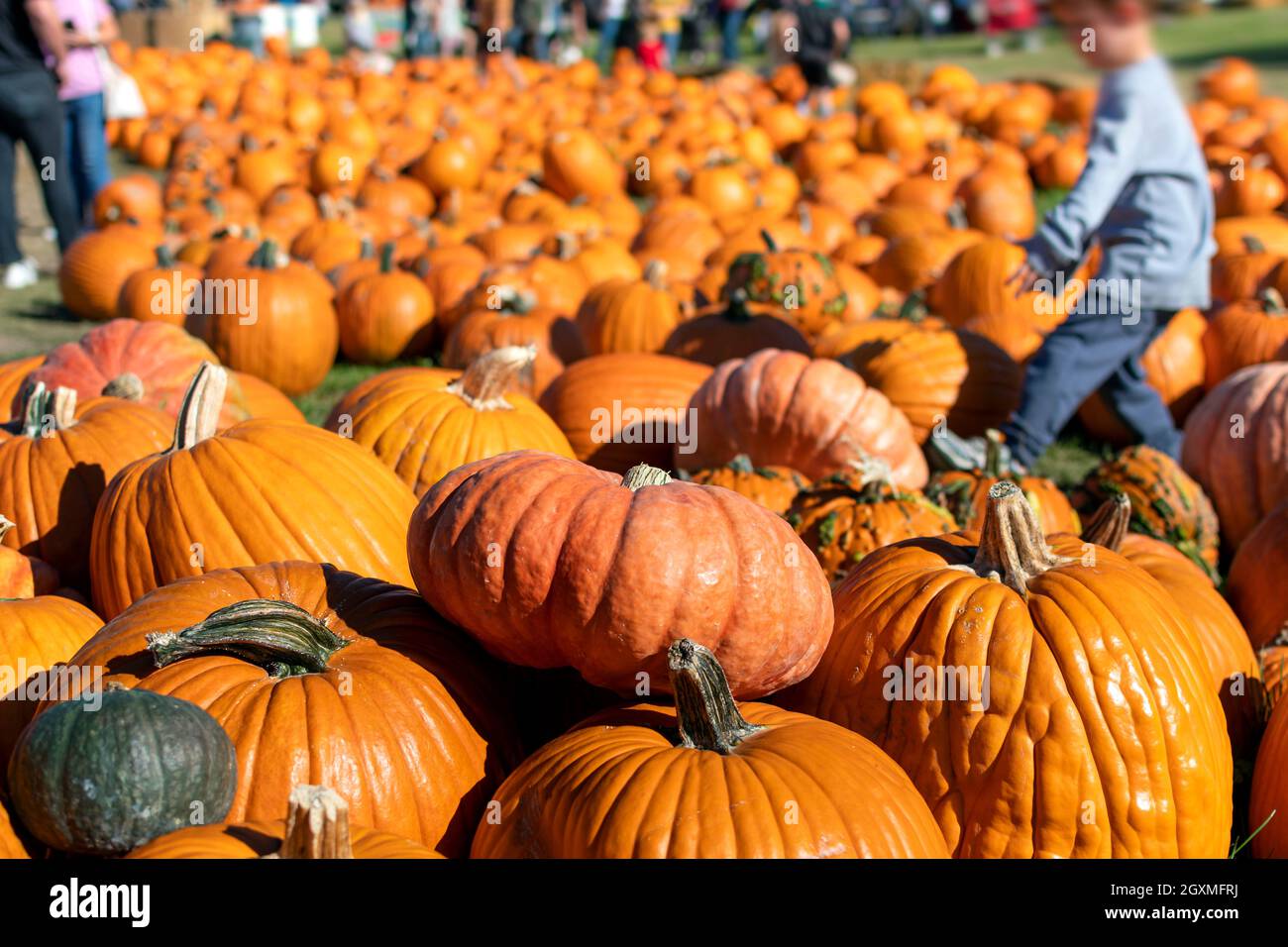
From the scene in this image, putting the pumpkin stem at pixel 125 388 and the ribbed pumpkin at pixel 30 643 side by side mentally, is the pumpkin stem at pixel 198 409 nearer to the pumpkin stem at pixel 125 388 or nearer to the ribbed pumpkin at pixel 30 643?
the ribbed pumpkin at pixel 30 643

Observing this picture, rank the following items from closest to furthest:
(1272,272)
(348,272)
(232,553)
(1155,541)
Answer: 1. (232,553)
2. (1155,541)
3. (1272,272)
4. (348,272)

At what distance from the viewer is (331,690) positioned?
2.43 metres

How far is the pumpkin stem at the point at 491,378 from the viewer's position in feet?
13.4

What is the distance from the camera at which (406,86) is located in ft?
57.9

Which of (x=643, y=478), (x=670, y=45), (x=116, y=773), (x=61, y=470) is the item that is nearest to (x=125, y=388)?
(x=61, y=470)

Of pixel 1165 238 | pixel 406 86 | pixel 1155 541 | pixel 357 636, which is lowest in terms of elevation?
pixel 1155 541

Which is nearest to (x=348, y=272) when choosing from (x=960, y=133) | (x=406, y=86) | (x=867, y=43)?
(x=960, y=133)

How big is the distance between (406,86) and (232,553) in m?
15.7

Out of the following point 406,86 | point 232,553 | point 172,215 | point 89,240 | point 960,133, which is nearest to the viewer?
point 232,553

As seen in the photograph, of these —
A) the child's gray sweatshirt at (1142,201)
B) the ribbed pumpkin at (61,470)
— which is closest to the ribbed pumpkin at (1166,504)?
the child's gray sweatshirt at (1142,201)

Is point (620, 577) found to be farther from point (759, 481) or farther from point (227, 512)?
point (759, 481)

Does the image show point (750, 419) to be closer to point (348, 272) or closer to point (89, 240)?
point (348, 272)

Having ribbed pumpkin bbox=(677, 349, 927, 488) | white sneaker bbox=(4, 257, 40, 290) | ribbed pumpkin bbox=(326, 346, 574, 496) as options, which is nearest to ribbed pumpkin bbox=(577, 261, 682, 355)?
ribbed pumpkin bbox=(677, 349, 927, 488)

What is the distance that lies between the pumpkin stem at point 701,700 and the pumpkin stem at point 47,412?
7.18 feet
